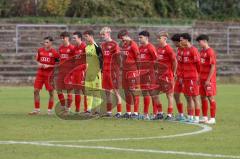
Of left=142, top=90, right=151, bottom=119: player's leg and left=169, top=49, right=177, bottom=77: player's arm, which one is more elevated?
left=169, top=49, right=177, bottom=77: player's arm

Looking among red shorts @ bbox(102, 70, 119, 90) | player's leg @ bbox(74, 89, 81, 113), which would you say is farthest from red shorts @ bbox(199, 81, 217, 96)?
player's leg @ bbox(74, 89, 81, 113)

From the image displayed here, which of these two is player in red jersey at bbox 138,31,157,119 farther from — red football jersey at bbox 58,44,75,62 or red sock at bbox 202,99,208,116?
red football jersey at bbox 58,44,75,62

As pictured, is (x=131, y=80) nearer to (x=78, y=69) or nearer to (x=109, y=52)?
(x=109, y=52)

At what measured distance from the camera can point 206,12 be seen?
49.2 meters

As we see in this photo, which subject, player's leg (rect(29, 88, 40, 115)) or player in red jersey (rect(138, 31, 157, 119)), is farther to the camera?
player's leg (rect(29, 88, 40, 115))

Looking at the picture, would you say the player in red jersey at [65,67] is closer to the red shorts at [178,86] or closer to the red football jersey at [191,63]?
the red shorts at [178,86]

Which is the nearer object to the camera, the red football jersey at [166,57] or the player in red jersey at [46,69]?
the red football jersey at [166,57]

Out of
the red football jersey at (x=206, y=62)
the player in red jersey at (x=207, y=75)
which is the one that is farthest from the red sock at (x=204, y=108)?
the red football jersey at (x=206, y=62)

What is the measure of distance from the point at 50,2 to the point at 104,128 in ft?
86.0

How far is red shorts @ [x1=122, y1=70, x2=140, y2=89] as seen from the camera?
21438 millimetres

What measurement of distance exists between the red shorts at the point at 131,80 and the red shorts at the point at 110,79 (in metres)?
0.28

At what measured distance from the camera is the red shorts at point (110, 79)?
21797 millimetres

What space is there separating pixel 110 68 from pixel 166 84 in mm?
1654

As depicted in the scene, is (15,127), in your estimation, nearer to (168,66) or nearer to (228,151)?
(168,66)
